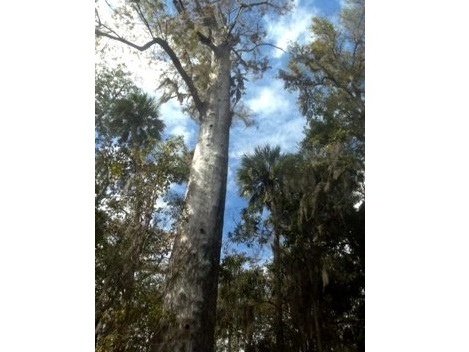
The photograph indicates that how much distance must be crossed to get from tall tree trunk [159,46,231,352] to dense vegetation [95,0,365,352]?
166 mm

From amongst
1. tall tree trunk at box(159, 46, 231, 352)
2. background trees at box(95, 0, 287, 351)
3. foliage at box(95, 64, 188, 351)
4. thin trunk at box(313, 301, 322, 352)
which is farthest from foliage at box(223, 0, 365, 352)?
foliage at box(95, 64, 188, 351)

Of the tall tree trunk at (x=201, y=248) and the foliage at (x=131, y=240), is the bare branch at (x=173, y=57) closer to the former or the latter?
the tall tree trunk at (x=201, y=248)

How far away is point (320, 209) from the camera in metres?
6.71

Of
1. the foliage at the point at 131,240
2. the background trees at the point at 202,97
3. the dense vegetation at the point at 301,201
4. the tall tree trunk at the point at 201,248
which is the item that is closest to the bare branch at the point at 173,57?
the background trees at the point at 202,97

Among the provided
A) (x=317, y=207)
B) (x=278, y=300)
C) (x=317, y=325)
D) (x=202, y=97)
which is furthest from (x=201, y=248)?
(x=317, y=207)

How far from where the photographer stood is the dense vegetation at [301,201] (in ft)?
16.1

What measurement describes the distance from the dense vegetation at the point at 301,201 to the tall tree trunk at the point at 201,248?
0.55 ft

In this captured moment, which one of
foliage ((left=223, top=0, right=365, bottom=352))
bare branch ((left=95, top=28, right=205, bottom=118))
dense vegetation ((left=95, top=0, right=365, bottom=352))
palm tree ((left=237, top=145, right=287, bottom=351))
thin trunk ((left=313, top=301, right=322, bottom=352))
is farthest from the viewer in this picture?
palm tree ((left=237, top=145, right=287, bottom=351))

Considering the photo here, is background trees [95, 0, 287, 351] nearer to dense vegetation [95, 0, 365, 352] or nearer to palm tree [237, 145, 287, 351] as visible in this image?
dense vegetation [95, 0, 365, 352]

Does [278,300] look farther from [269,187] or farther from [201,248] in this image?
[201,248]

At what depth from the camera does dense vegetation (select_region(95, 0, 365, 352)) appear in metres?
4.91
